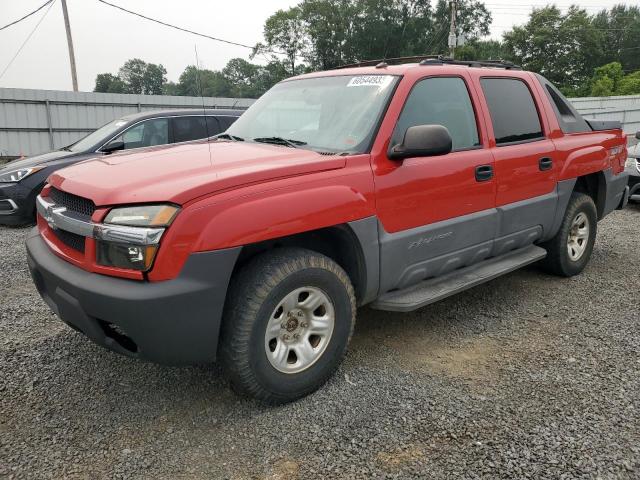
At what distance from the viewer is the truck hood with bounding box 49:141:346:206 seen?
7.89 feet

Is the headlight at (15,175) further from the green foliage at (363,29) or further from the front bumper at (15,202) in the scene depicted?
the green foliage at (363,29)

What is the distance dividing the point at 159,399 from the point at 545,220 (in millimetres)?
3349

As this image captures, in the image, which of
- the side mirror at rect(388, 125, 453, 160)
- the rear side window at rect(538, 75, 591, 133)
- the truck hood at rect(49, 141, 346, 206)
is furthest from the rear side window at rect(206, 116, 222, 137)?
the side mirror at rect(388, 125, 453, 160)

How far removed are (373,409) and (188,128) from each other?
638cm

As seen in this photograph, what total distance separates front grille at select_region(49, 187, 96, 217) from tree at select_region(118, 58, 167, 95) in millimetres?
45676

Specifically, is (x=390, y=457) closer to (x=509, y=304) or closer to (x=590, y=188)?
(x=509, y=304)

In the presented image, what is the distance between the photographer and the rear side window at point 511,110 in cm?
388

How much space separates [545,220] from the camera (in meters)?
4.31

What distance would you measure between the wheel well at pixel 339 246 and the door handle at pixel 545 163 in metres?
2.05

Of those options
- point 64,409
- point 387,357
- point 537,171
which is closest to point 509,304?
point 537,171

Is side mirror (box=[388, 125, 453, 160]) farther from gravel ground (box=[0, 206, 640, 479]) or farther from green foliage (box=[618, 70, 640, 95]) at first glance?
green foliage (box=[618, 70, 640, 95])

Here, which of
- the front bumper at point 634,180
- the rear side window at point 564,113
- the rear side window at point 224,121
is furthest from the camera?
the rear side window at point 224,121

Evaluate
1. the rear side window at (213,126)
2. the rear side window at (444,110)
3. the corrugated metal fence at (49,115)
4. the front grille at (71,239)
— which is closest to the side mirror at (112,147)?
the rear side window at (213,126)

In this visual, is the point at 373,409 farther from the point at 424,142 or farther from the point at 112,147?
the point at 112,147
